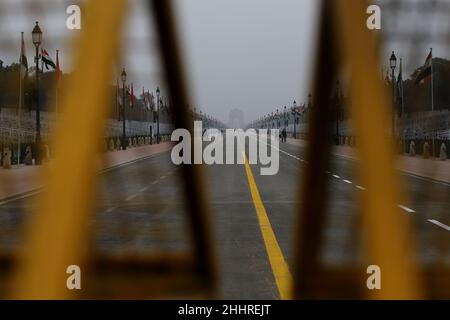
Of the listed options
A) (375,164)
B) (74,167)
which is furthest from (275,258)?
(74,167)

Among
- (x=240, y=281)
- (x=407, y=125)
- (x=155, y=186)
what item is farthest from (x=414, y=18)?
(x=155, y=186)

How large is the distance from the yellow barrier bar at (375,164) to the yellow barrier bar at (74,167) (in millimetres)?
792

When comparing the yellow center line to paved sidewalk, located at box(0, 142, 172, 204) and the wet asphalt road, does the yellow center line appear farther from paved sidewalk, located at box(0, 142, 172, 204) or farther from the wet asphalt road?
paved sidewalk, located at box(0, 142, 172, 204)

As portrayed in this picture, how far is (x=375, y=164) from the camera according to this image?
1925 mm

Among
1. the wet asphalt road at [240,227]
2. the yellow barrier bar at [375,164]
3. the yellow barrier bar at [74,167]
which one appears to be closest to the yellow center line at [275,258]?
the wet asphalt road at [240,227]

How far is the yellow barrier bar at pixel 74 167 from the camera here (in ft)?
5.63

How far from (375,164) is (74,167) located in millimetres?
952

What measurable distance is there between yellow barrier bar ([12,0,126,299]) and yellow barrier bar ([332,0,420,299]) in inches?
31.2

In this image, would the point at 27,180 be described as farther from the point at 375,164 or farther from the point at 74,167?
the point at 375,164

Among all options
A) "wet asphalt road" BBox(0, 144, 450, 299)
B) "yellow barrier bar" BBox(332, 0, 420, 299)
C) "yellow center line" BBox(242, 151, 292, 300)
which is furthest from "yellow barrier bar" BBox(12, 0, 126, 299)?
"yellow center line" BBox(242, 151, 292, 300)

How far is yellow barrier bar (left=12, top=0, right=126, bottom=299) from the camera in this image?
1717mm

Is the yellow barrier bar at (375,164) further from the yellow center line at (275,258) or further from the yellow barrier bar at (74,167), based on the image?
the yellow center line at (275,258)

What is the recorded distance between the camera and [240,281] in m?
7.14
